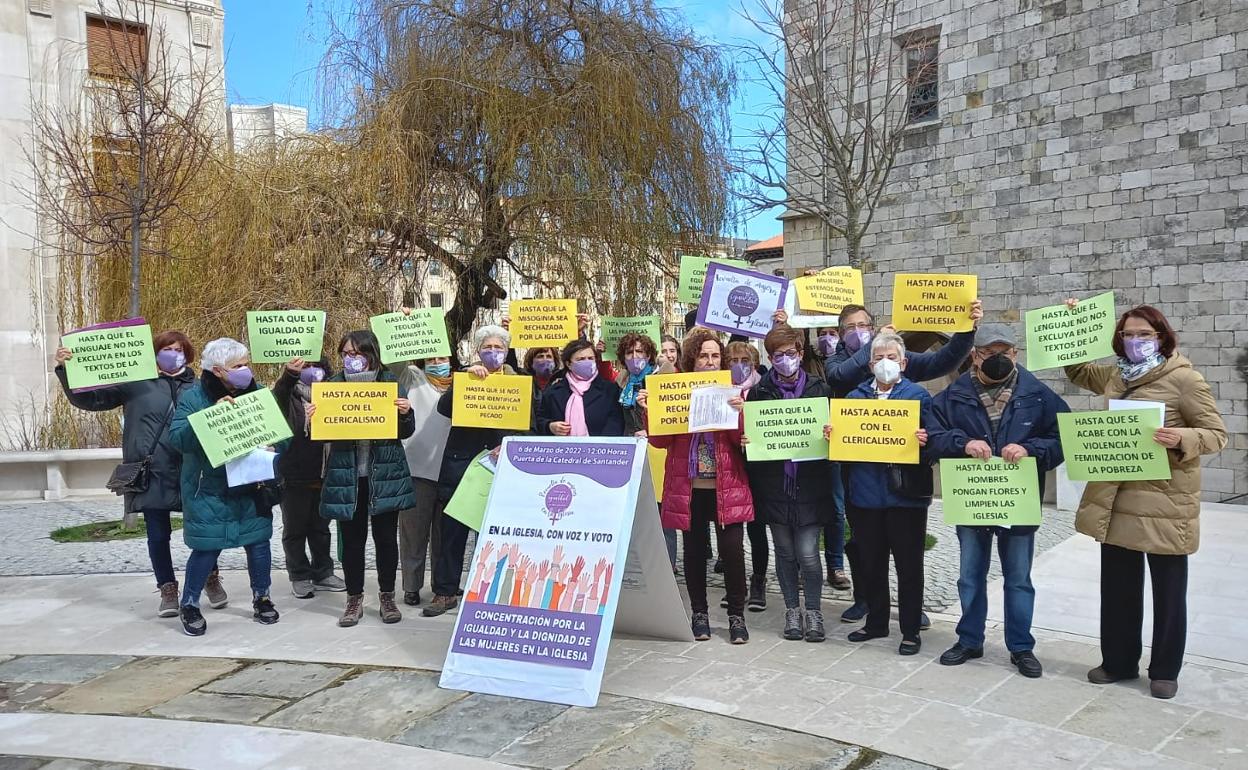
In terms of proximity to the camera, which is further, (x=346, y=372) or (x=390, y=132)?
(x=390, y=132)

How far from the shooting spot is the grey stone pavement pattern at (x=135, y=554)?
6.97m

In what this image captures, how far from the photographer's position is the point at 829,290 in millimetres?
6715

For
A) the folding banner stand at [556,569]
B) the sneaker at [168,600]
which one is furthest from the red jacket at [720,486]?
the sneaker at [168,600]

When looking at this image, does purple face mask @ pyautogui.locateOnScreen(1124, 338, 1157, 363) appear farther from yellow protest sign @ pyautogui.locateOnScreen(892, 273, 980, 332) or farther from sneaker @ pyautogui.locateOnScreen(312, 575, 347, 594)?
sneaker @ pyautogui.locateOnScreen(312, 575, 347, 594)

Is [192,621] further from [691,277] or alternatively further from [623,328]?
[691,277]

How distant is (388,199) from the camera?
11727 mm

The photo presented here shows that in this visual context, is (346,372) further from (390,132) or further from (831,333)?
(390,132)

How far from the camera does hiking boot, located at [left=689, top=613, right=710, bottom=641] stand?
5508 millimetres

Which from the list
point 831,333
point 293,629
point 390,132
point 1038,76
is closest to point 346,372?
point 293,629

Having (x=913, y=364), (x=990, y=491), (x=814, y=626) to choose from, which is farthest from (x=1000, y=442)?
(x=814, y=626)

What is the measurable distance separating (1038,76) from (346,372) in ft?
45.3

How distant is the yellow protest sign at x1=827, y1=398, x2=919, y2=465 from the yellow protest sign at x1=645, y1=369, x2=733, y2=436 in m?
0.69

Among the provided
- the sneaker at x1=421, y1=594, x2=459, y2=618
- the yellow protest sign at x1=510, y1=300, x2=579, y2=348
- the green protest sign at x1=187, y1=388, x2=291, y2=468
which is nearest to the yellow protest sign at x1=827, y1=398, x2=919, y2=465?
the yellow protest sign at x1=510, y1=300, x2=579, y2=348

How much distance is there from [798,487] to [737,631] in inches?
35.1
